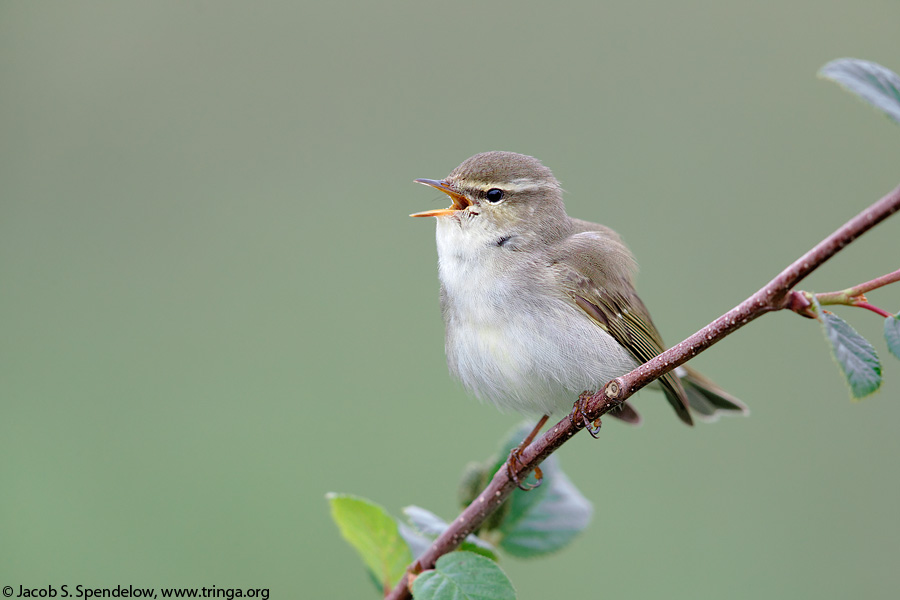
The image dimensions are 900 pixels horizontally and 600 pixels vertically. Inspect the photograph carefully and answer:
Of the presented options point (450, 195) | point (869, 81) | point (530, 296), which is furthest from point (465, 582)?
point (450, 195)

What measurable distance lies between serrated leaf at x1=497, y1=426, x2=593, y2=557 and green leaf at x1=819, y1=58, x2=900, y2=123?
1.17m

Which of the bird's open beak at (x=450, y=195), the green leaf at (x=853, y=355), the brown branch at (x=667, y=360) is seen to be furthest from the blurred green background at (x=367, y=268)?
the green leaf at (x=853, y=355)

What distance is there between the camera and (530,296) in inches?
109

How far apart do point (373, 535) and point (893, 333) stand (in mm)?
1150

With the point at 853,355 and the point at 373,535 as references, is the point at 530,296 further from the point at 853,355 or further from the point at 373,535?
the point at 853,355

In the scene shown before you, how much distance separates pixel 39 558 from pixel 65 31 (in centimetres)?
568

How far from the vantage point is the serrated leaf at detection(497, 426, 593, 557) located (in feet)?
6.70

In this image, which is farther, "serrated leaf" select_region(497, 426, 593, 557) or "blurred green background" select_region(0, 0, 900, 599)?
"blurred green background" select_region(0, 0, 900, 599)

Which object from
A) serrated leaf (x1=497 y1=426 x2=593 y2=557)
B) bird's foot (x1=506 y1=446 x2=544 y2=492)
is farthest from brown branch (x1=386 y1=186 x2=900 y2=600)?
serrated leaf (x1=497 y1=426 x2=593 y2=557)

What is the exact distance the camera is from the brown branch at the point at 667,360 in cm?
123

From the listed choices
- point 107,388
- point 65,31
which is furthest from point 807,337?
point 65,31

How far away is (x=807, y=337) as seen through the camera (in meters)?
6.20

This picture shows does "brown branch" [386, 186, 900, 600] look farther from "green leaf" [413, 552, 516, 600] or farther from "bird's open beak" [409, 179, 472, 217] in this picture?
"bird's open beak" [409, 179, 472, 217]

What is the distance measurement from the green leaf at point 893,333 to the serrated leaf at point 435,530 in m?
0.94
